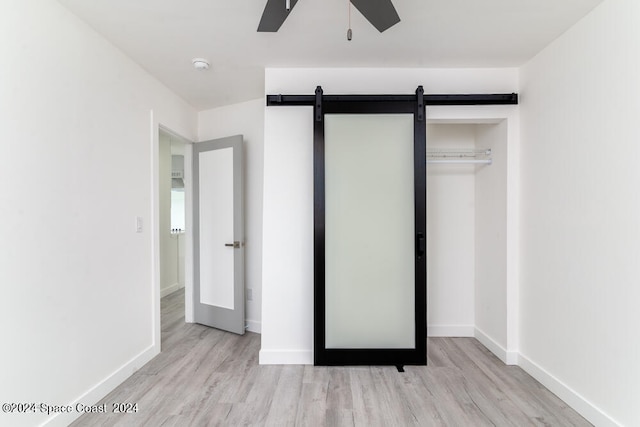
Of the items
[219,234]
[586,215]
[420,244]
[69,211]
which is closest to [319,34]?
[420,244]

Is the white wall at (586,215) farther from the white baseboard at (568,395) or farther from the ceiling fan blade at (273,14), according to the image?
the ceiling fan blade at (273,14)

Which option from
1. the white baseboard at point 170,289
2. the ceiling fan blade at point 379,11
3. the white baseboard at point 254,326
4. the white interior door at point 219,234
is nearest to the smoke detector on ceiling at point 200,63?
the white interior door at point 219,234

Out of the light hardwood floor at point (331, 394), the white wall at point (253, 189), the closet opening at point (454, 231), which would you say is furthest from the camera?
the white wall at point (253, 189)

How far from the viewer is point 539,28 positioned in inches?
81.0

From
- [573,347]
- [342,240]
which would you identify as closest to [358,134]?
[342,240]

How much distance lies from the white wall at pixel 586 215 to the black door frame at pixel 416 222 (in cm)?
84

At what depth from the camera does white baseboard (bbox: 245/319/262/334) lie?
333cm

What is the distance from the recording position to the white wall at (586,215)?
1.66 metres

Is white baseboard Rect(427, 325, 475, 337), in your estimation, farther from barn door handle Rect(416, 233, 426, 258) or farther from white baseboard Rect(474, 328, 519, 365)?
barn door handle Rect(416, 233, 426, 258)

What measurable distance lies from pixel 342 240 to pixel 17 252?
6.46 feet

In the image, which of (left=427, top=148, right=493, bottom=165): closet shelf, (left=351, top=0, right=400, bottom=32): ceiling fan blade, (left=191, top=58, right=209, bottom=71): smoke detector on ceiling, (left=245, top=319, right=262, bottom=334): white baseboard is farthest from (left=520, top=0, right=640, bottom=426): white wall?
(left=191, top=58, right=209, bottom=71): smoke detector on ceiling

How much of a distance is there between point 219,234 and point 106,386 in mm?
1627

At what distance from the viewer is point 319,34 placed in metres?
2.12

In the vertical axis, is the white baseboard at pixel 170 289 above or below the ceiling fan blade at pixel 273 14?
below
